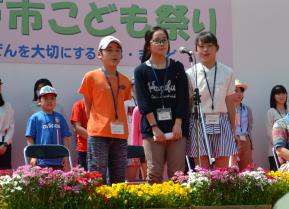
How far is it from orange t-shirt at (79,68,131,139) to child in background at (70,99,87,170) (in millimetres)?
1909

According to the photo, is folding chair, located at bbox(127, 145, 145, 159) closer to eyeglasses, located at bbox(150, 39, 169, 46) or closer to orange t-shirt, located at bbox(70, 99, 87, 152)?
orange t-shirt, located at bbox(70, 99, 87, 152)

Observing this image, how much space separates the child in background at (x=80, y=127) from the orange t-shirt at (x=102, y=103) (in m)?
1.91

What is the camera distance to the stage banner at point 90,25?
309 inches

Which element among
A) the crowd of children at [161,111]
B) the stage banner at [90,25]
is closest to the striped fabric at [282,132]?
the crowd of children at [161,111]

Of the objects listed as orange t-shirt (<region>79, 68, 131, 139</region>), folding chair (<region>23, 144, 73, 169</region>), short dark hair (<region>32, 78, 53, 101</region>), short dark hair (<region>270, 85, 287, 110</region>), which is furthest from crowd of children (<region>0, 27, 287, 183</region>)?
short dark hair (<region>270, 85, 287, 110</region>)

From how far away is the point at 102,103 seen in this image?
5344 mm

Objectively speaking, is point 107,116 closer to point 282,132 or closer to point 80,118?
point 282,132

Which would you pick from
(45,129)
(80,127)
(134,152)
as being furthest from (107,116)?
(80,127)

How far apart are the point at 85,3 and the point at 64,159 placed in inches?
104

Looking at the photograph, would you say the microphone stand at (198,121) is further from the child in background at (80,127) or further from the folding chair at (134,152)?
the child in background at (80,127)

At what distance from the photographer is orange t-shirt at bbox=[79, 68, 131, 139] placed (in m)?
5.24

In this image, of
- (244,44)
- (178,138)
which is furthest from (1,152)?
(244,44)

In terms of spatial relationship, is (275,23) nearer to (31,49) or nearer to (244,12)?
(244,12)

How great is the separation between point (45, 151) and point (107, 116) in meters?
1.09
